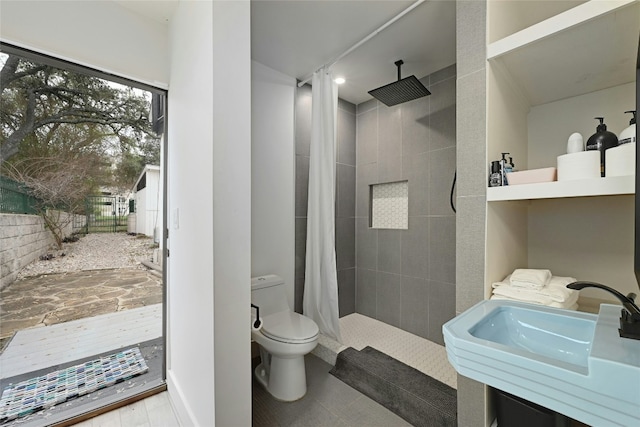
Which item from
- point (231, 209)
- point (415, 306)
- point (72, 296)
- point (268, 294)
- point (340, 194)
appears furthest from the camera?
point (340, 194)

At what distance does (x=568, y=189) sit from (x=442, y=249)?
143cm

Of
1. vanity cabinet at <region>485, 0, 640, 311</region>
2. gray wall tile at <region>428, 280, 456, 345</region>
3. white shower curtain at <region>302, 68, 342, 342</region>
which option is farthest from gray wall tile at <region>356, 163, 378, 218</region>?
vanity cabinet at <region>485, 0, 640, 311</region>

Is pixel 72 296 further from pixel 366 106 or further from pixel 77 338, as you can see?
pixel 366 106

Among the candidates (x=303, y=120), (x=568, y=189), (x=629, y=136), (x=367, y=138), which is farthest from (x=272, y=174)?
(x=629, y=136)

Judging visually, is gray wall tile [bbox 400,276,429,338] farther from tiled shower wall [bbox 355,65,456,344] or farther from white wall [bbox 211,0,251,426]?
white wall [bbox 211,0,251,426]

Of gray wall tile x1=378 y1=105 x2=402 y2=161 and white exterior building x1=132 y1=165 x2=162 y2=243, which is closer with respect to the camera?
white exterior building x1=132 y1=165 x2=162 y2=243

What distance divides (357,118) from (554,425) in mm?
2897

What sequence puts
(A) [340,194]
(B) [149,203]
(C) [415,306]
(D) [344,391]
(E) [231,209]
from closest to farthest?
(E) [231,209], (D) [344,391], (B) [149,203], (C) [415,306], (A) [340,194]

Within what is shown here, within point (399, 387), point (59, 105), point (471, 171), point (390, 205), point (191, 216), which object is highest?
point (59, 105)

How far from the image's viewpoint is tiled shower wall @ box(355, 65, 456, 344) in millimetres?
2367

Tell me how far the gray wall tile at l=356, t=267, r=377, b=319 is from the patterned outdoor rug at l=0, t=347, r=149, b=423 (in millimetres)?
2056

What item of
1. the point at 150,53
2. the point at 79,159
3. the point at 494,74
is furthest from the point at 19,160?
the point at 494,74

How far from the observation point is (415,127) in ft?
8.53

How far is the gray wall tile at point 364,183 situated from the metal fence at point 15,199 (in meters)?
2.61
